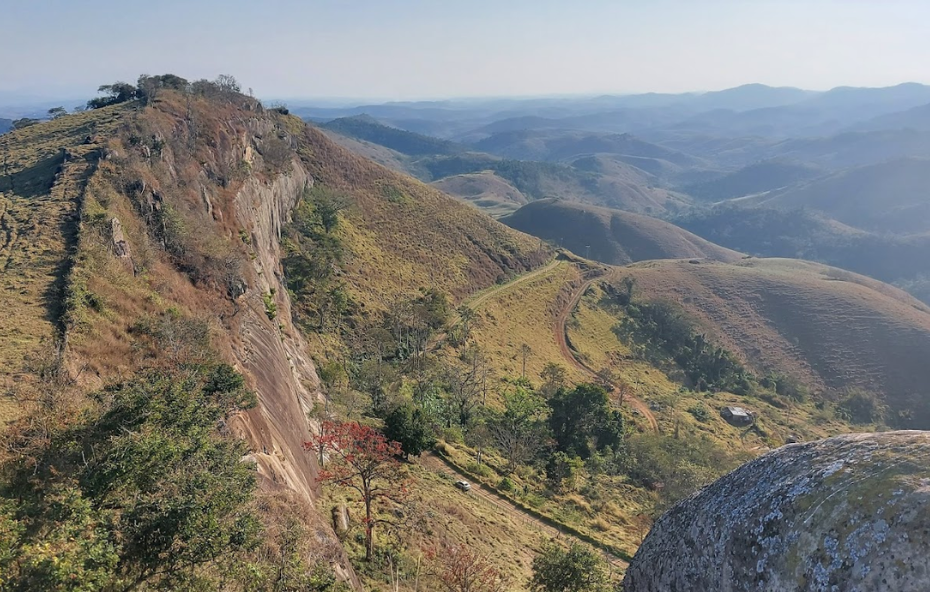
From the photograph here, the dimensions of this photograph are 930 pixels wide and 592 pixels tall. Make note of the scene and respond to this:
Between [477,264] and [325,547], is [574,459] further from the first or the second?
[477,264]

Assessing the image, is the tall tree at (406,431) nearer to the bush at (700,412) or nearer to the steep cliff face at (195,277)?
the steep cliff face at (195,277)

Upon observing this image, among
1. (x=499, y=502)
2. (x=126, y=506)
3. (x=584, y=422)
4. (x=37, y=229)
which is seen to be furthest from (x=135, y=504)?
(x=584, y=422)

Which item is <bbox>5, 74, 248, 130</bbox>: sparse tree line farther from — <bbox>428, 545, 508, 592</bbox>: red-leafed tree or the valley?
<bbox>428, 545, 508, 592</bbox>: red-leafed tree

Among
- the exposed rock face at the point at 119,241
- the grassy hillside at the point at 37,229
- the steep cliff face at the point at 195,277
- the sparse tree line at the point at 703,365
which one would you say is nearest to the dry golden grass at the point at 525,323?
the sparse tree line at the point at 703,365

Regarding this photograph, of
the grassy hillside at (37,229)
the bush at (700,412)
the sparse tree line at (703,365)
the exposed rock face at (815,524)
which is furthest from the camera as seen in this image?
the sparse tree line at (703,365)

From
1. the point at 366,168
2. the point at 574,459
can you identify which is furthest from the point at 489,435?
the point at 366,168

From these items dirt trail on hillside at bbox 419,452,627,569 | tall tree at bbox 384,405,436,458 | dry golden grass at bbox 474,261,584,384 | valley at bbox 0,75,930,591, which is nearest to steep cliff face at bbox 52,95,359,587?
valley at bbox 0,75,930,591
